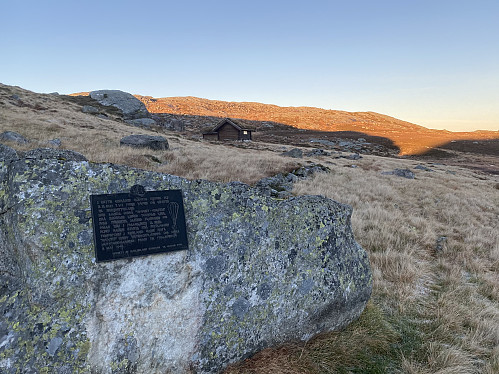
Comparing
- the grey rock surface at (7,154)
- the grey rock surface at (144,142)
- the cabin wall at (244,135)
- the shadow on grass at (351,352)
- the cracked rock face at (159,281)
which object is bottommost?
the shadow on grass at (351,352)

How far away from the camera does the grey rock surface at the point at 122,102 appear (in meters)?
58.6

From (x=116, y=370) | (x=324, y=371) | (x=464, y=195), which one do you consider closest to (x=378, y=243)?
(x=324, y=371)

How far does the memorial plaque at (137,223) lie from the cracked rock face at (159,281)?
9 cm

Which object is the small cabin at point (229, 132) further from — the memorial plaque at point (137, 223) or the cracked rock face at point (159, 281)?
the memorial plaque at point (137, 223)

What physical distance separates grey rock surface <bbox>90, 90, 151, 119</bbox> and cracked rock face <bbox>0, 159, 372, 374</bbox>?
60494 mm

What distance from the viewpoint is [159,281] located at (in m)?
3.12

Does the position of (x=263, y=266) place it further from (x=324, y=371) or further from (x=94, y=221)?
(x=94, y=221)

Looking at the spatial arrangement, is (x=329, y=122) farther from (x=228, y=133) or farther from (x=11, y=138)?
(x=11, y=138)

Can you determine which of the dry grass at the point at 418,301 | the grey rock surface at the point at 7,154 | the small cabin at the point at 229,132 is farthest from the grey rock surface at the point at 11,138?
the small cabin at the point at 229,132

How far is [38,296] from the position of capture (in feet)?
8.77

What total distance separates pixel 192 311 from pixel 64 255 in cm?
149

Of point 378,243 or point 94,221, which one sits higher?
point 94,221

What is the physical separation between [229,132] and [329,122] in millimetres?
82042

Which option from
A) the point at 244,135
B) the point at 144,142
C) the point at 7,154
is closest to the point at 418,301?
the point at 7,154
